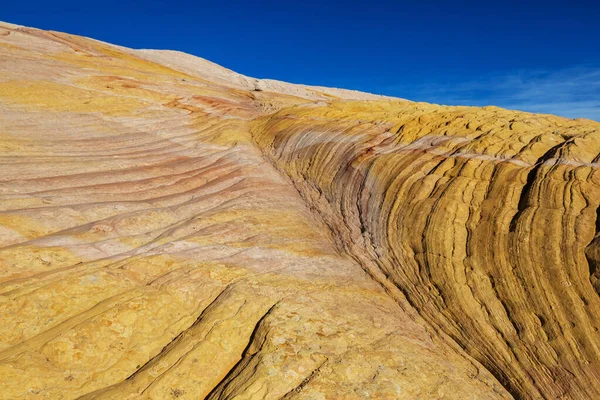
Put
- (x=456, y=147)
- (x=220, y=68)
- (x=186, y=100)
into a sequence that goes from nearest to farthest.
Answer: (x=456, y=147)
(x=186, y=100)
(x=220, y=68)

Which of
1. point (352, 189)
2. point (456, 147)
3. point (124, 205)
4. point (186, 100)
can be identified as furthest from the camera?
point (186, 100)

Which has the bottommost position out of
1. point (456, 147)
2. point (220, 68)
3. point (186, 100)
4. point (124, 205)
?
point (124, 205)

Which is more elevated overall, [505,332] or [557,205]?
[557,205]

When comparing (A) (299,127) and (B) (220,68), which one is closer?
(A) (299,127)

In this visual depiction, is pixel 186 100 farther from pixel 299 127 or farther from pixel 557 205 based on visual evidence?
pixel 557 205

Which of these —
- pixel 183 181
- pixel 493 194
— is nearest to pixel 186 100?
pixel 183 181

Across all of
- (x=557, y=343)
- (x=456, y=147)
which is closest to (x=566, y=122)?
(x=456, y=147)

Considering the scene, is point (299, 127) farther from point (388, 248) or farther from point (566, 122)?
point (566, 122)
